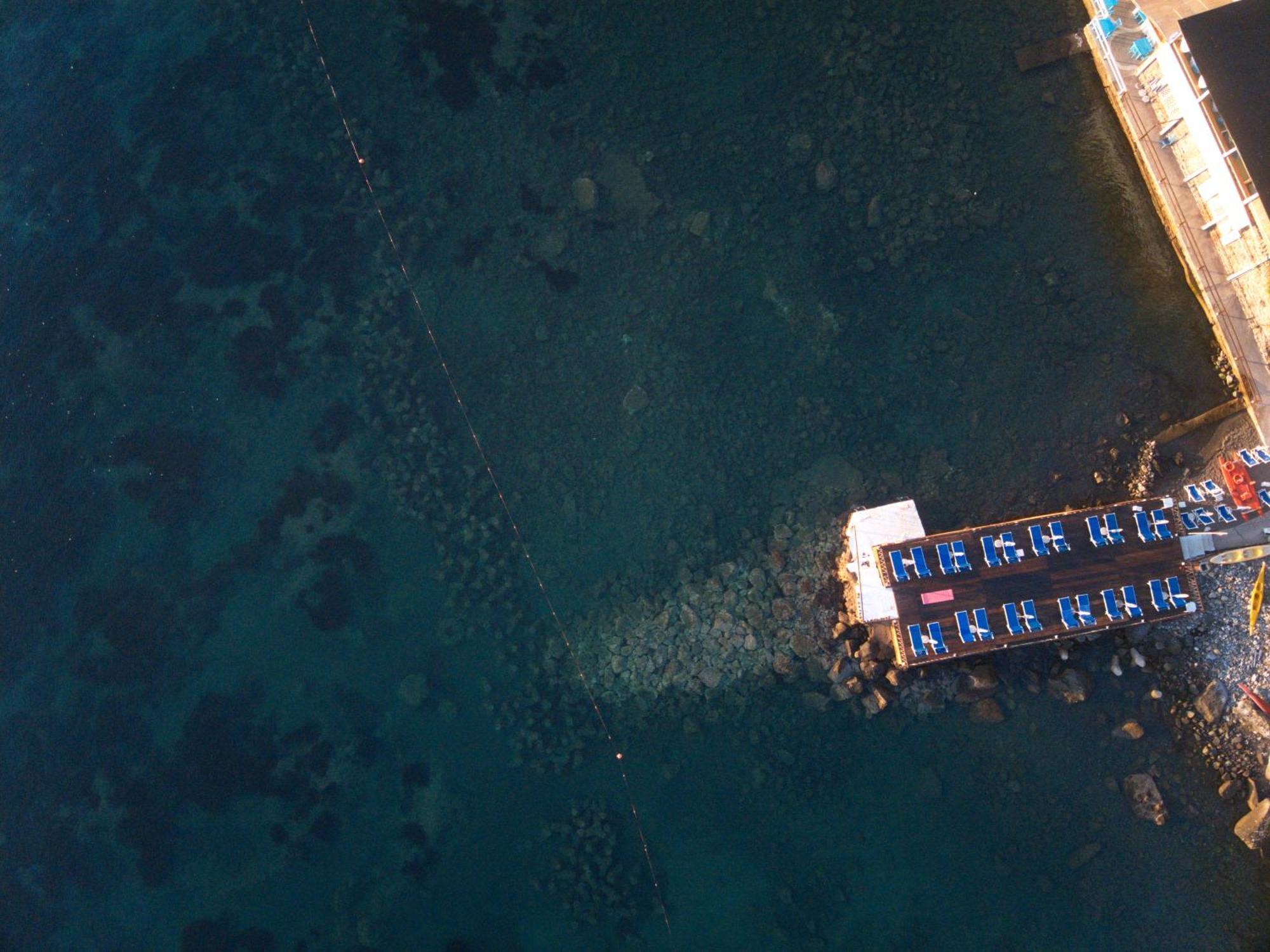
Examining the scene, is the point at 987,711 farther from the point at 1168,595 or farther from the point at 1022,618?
the point at 1168,595

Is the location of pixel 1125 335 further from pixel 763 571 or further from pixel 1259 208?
pixel 763 571

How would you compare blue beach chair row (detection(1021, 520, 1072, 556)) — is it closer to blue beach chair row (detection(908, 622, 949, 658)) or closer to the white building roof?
the white building roof

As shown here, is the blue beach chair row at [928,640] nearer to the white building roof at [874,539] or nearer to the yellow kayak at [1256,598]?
the white building roof at [874,539]

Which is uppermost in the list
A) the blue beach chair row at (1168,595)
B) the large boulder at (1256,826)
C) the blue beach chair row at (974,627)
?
the blue beach chair row at (974,627)

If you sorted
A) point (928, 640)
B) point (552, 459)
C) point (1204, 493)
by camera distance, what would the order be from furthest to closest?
1. point (552, 459)
2. point (1204, 493)
3. point (928, 640)

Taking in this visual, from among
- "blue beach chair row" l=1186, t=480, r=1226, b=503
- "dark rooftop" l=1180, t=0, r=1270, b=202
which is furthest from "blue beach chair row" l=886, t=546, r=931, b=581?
"dark rooftop" l=1180, t=0, r=1270, b=202

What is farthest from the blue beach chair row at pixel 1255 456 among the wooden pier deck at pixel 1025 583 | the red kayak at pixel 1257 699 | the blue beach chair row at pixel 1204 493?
the red kayak at pixel 1257 699

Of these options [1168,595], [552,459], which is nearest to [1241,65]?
[1168,595]
